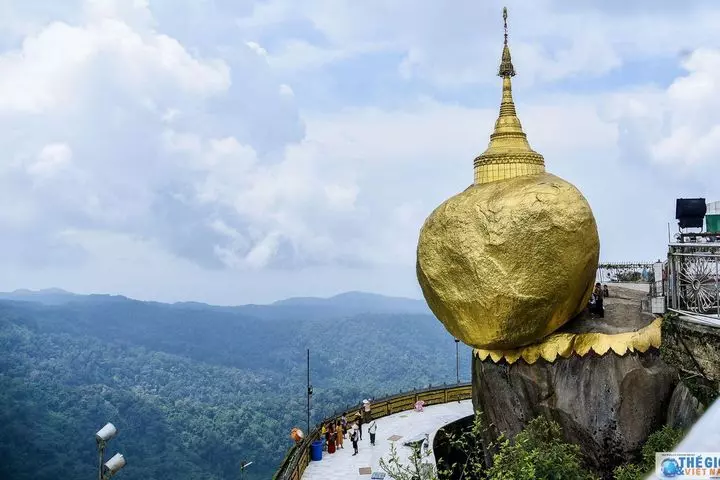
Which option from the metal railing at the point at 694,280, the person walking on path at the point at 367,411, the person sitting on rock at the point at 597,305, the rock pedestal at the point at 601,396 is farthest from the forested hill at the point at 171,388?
the metal railing at the point at 694,280

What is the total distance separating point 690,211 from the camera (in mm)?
17422

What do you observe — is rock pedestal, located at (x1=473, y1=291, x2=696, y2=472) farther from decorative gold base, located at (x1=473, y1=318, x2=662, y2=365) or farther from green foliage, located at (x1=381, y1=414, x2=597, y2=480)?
green foliage, located at (x1=381, y1=414, x2=597, y2=480)

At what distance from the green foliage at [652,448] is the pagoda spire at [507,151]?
7375 millimetres

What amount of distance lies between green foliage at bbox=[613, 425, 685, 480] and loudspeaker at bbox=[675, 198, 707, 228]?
636 cm

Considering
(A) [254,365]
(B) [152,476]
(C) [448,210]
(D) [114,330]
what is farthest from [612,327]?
(D) [114,330]

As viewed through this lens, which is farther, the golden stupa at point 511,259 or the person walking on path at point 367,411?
the person walking on path at point 367,411

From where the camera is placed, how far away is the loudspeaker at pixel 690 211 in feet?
56.7

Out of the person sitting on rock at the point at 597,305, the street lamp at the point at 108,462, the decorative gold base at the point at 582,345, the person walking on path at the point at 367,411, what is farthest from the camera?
the person walking on path at the point at 367,411

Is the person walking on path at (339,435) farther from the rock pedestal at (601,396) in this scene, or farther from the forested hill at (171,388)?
the forested hill at (171,388)

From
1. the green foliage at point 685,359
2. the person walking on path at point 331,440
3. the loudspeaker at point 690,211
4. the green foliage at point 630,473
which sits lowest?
the person walking on path at point 331,440

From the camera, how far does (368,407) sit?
78.4 feet

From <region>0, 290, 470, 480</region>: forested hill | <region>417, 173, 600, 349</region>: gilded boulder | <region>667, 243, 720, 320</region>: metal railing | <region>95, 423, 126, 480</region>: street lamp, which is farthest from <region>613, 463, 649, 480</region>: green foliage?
<region>0, 290, 470, 480</region>: forested hill

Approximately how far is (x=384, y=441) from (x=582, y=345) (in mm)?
9045

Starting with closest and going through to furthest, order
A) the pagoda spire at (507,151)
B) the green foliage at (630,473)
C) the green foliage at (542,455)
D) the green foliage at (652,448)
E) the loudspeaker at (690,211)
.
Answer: the green foliage at (542,455)
the green foliage at (630,473)
the green foliage at (652,448)
the loudspeaker at (690,211)
the pagoda spire at (507,151)
